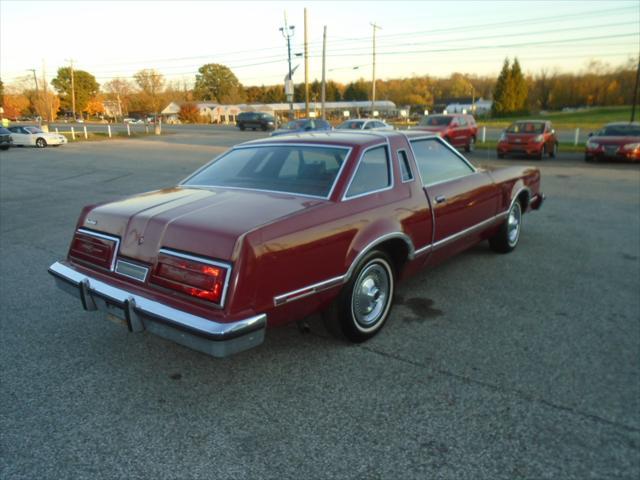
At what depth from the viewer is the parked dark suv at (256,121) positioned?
150 ft

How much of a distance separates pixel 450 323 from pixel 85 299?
9.11 feet

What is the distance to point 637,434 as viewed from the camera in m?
2.51

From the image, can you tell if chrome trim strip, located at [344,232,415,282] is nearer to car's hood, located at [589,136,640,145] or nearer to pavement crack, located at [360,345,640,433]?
pavement crack, located at [360,345,640,433]

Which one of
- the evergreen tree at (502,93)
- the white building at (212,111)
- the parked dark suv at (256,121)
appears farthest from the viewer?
the white building at (212,111)

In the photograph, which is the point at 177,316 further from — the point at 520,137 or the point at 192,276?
the point at 520,137

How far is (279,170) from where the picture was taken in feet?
12.7

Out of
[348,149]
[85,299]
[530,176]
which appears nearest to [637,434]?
[348,149]

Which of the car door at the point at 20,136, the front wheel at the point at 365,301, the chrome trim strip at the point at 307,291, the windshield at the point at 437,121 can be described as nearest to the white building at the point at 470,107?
the windshield at the point at 437,121

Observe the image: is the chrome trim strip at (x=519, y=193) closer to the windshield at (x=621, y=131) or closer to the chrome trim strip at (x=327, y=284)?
the chrome trim strip at (x=327, y=284)

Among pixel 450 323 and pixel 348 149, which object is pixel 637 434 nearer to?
pixel 450 323

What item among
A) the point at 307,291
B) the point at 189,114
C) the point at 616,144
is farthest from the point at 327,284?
the point at 189,114

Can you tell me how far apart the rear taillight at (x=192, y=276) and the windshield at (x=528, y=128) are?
18.0 metres

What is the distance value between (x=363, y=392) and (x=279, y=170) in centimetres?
189

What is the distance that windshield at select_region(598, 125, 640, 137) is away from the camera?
16.4m
